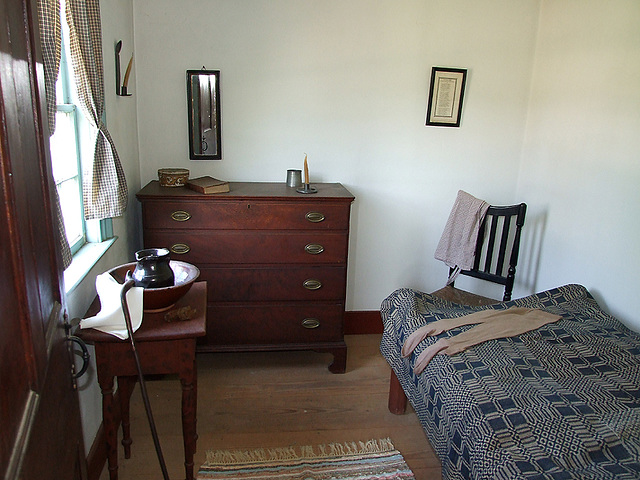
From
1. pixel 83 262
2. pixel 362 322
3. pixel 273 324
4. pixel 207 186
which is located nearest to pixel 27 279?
pixel 83 262

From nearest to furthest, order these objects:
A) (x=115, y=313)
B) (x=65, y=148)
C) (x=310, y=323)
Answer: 1. (x=115, y=313)
2. (x=65, y=148)
3. (x=310, y=323)

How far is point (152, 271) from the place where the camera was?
178cm

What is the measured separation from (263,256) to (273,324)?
1.30 feet

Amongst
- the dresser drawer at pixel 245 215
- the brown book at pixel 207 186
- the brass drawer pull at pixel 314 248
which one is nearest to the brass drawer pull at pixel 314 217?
the dresser drawer at pixel 245 215

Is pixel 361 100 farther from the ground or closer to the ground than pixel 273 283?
farther from the ground

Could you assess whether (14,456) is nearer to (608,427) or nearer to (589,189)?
(608,427)

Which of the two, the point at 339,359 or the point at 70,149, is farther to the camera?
the point at 339,359

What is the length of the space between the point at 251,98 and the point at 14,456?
8.22ft

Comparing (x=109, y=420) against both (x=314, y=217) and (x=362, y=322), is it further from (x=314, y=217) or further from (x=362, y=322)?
(x=362, y=322)

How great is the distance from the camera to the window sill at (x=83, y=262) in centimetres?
179

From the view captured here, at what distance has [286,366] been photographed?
2.94 metres

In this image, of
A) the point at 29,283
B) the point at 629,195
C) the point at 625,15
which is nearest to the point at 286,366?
the point at 629,195

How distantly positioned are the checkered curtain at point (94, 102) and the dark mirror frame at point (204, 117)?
0.88 metres

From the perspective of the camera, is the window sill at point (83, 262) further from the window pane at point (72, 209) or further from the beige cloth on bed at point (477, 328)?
the beige cloth on bed at point (477, 328)
